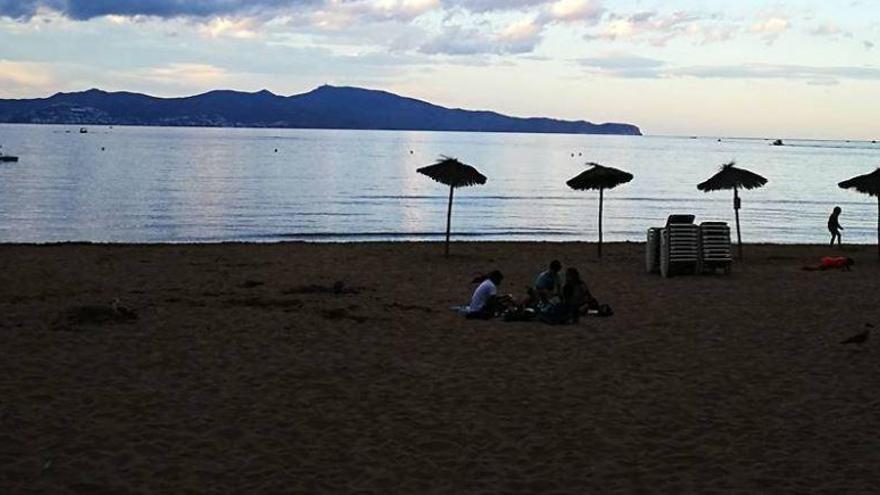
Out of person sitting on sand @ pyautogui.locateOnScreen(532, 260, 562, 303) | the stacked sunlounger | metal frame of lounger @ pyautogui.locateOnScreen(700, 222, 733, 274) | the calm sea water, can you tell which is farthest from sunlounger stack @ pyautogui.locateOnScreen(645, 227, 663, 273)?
the calm sea water

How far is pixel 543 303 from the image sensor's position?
1250 cm

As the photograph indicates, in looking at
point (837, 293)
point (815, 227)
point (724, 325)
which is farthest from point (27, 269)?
point (815, 227)

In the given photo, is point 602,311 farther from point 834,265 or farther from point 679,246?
point 834,265

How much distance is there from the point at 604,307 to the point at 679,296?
260 cm

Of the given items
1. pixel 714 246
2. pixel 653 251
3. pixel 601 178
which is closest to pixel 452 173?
pixel 601 178

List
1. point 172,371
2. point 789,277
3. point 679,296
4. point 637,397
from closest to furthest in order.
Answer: point 637,397
point 172,371
point 679,296
point 789,277

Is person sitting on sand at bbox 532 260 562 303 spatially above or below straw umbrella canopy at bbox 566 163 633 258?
below

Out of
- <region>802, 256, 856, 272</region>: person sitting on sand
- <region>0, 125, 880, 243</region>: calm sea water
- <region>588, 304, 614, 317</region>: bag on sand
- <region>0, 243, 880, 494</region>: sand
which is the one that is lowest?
<region>0, 243, 880, 494</region>: sand

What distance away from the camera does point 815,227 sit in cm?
3856

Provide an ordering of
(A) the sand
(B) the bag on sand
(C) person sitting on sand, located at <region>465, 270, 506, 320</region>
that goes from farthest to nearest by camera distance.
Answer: (B) the bag on sand
(C) person sitting on sand, located at <region>465, 270, 506, 320</region>
(A) the sand

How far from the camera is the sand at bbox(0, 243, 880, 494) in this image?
618 cm

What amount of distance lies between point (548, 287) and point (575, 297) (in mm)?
649

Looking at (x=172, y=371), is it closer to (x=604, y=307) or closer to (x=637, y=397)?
(x=637, y=397)

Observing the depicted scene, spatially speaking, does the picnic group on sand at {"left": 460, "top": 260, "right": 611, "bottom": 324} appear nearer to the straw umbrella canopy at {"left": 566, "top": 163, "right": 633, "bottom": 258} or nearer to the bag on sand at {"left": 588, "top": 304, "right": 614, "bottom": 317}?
the bag on sand at {"left": 588, "top": 304, "right": 614, "bottom": 317}
